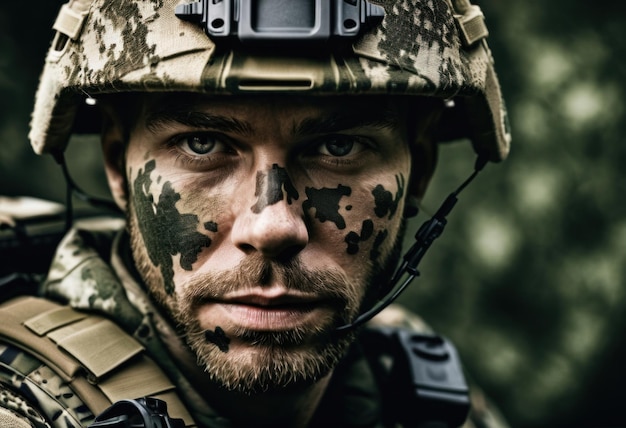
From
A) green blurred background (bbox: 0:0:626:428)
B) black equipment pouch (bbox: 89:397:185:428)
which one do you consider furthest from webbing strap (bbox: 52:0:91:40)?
green blurred background (bbox: 0:0:626:428)

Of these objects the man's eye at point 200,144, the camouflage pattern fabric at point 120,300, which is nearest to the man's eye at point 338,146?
the man's eye at point 200,144

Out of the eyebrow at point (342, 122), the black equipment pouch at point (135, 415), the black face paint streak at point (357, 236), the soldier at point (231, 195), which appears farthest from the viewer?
the black face paint streak at point (357, 236)

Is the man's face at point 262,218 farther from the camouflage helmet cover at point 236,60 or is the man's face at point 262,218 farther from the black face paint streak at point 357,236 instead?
the camouflage helmet cover at point 236,60

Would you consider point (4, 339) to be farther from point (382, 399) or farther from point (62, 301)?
point (382, 399)

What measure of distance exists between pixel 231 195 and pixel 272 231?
15 centimetres

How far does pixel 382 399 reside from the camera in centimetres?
206

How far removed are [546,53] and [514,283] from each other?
44.5 inches

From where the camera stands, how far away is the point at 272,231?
4.42ft

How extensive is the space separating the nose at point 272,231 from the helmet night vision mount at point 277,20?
0.32 metres

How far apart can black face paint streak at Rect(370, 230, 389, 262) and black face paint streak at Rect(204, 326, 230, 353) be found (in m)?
0.38

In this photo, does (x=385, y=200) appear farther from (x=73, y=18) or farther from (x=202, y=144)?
(x=73, y=18)

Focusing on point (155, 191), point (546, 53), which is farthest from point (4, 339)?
point (546, 53)

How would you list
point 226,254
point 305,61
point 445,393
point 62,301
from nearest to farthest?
point 305,61, point 226,254, point 62,301, point 445,393

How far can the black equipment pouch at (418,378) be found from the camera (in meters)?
1.94
